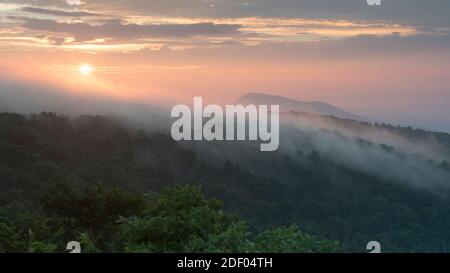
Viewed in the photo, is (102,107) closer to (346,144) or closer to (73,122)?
(73,122)

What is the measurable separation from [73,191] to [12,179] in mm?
28288

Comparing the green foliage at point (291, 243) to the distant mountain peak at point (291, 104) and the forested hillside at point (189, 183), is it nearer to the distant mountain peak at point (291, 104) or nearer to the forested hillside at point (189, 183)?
the forested hillside at point (189, 183)

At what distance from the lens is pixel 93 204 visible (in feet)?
102
